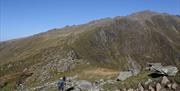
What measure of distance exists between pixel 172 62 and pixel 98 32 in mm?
44966

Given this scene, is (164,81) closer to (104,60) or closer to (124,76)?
(124,76)

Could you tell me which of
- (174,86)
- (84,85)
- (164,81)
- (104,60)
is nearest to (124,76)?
(84,85)

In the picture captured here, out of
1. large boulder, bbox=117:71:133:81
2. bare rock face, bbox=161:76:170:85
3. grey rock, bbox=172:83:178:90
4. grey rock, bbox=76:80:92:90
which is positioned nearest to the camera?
grey rock, bbox=172:83:178:90

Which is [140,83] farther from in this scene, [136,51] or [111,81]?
[136,51]

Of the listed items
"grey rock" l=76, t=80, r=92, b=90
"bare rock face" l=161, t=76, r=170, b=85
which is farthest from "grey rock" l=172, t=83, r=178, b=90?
"grey rock" l=76, t=80, r=92, b=90

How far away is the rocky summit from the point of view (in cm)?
4047

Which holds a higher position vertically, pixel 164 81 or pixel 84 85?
pixel 164 81

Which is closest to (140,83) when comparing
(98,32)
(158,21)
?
(98,32)

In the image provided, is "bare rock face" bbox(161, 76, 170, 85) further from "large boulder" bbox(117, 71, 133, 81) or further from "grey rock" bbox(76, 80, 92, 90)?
"grey rock" bbox(76, 80, 92, 90)

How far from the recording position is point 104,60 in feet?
357

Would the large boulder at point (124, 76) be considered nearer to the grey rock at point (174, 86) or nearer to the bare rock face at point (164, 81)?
the bare rock face at point (164, 81)

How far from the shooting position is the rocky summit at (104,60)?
133ft

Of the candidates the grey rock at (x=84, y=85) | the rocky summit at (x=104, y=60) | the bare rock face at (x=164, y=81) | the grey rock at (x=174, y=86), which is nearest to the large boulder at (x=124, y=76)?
the rocky summit at (x=104, y=60)

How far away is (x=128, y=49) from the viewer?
14262cm
